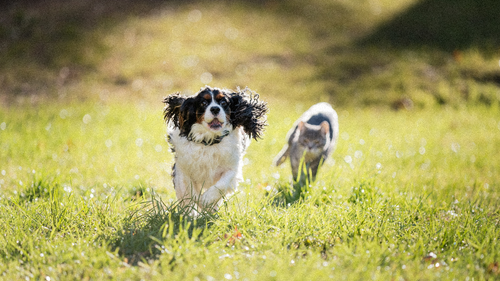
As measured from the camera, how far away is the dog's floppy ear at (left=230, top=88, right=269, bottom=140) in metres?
3.73

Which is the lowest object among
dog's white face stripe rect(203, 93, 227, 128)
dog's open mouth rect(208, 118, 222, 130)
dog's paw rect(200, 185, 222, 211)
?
dog's paw rect(200, 185, 222, 211)

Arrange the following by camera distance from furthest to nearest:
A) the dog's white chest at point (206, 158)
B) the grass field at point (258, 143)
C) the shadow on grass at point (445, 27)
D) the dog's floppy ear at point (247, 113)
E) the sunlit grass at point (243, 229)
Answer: the shadow on grass at point (445, 27) → the dog's floppy ear at point (247, 113) → the dog's white chest at point (206, 158) → the grass field at point (258, 143) → the sunlit grass at point (243, 229)

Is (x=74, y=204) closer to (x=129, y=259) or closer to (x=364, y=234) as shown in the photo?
(x=129, y=259)

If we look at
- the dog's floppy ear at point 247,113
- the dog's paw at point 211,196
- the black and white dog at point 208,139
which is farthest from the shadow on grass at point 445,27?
the dog's paw at point 211,196

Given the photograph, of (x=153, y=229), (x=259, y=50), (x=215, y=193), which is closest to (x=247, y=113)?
(x=215, y=193)

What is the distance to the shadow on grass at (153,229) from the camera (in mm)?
2910

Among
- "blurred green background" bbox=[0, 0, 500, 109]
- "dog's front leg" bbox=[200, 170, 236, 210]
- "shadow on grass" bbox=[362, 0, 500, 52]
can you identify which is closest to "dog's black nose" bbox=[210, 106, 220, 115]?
"dog's front leg" bbox=[200, 170, 236, 210]

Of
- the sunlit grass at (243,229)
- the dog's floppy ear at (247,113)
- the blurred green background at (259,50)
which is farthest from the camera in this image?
the blurred green background at (259,50)

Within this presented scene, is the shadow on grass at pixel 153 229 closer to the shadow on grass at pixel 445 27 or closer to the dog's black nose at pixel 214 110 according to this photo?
the dog's black nose at pixel 214 110

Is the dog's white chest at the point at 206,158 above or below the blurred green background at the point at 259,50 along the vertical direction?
below

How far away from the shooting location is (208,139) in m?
3.57

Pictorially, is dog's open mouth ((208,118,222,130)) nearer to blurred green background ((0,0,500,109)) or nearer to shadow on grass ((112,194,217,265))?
shadow on grass ((112,194,217,265))

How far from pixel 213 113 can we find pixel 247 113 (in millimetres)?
403

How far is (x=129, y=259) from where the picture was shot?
2.87 meters
